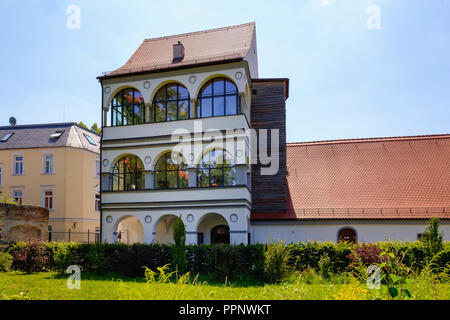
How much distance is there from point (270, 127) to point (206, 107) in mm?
4591

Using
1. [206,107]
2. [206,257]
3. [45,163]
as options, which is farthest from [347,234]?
[45,163]

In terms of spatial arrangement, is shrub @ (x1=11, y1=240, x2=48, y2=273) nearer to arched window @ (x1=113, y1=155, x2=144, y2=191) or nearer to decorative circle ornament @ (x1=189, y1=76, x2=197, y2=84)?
arched window @ (x1=113, y1=155, x2=144, y2=191)

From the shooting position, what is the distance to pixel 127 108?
2353cm

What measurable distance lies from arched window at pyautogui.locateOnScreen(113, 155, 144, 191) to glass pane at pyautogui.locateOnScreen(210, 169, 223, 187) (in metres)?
4.38

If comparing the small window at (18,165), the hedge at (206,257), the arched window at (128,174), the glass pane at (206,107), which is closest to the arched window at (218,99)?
the glass pane at (206,107)

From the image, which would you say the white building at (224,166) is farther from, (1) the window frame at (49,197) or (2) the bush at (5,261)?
(1) the window frame at (49,197)

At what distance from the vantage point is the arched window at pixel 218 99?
70.1 ft

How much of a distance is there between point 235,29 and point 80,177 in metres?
17.8

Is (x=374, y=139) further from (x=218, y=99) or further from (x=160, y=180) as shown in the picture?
(x=160, y=180)

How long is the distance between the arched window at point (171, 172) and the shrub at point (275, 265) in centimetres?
795

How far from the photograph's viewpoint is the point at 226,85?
21.8 metres

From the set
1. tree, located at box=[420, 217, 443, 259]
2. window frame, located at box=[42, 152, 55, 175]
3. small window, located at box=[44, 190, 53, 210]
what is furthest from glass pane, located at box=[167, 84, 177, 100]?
small window, located at box=[44, 190, 53, 210]

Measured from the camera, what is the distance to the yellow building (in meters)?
32.2
